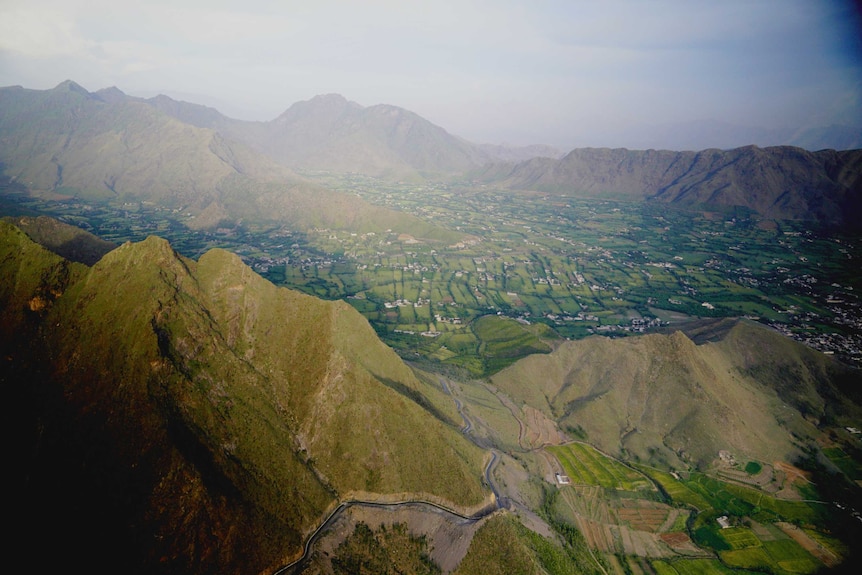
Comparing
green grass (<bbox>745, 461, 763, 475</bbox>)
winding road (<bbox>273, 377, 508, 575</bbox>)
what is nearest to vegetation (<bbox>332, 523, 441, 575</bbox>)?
winding road (<bbox>273, 377, 508, 575</bbox>)

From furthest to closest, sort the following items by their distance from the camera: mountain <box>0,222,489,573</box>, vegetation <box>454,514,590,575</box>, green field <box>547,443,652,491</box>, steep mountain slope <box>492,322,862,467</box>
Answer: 1. steep mountain slope <box>492,322,862,467</box>
2. green field <box>547,443,652,491</box>
3. vegetation <box>454,514,590,575</box>
4. mountain <box>0,222,489,573</box>

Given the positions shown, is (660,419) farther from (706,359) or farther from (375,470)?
(375,470)

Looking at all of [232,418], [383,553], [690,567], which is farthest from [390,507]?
[690,567]

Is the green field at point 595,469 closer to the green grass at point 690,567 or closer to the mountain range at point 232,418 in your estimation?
the mountain range at point 232,418

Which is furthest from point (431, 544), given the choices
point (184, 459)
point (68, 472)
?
point (68, 472)

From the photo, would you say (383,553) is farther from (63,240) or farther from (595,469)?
(63,240)

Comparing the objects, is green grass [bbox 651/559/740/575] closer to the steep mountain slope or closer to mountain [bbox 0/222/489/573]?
the steep mountain slope

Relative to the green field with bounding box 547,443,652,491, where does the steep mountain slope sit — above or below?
above
